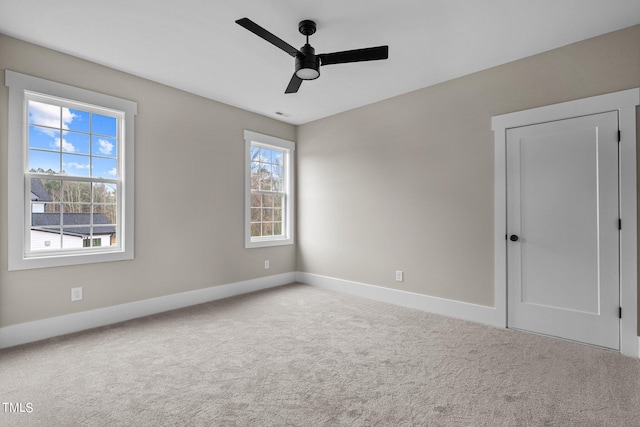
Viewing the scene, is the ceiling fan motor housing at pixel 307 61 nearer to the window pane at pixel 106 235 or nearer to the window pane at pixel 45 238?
the window pane at pixel 106 235

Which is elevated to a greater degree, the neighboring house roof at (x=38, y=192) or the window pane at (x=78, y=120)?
the window pane at (x=78, y=120)

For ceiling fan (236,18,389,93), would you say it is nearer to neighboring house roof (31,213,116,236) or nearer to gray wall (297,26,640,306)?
gray wall (297,26,640,306)

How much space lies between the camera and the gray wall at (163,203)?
285 centimetres

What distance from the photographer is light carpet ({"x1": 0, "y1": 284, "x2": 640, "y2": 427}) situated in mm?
1822

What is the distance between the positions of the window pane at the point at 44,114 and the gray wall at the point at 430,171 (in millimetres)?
3239

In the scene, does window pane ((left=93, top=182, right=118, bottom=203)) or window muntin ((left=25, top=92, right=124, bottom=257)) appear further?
window pane ((left=93, top=182, right=118, bottom=203))

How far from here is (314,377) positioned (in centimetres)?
225

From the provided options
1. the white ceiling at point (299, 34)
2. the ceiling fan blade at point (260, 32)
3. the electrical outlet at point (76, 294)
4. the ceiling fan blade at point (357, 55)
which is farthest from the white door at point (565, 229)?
the electrical outlet at point (76, 294)

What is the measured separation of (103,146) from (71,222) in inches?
34.0

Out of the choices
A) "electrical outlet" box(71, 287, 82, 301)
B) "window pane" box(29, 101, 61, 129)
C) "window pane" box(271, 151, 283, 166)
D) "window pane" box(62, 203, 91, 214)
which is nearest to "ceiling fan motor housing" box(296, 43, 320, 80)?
"window pane" box(29, 101, 61, 129)

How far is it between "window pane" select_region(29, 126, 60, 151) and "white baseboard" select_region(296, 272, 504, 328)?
3662 millimetres

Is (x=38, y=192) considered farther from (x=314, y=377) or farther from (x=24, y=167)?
(x=314, y=377)

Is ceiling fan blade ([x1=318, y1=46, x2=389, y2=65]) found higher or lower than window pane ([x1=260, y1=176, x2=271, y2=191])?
higher

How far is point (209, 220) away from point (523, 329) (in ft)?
12.6
